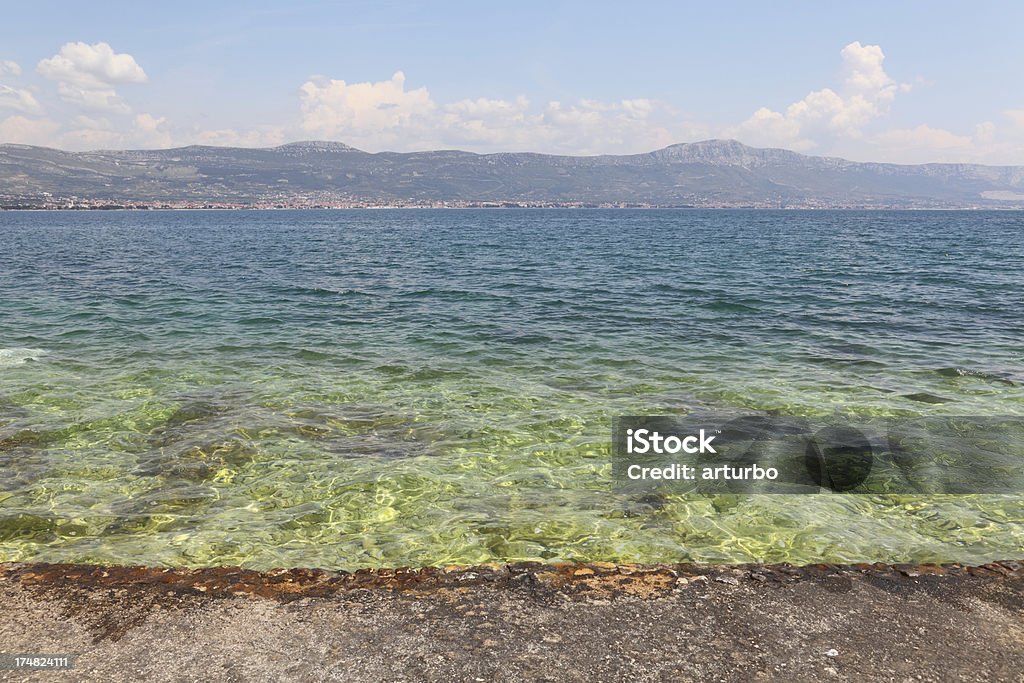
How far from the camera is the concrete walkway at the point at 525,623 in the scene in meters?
6.75

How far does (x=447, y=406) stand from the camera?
1816 centimetres

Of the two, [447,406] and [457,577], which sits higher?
[457,577]

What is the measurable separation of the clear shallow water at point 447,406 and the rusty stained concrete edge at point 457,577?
83 cm

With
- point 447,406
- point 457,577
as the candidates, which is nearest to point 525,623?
point 457,577

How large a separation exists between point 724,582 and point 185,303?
122 feet

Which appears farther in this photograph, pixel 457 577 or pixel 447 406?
pixel 447 406

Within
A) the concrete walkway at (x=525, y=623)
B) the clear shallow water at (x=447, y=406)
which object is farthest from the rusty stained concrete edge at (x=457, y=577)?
the clear shallow water at (x=447, y=406)

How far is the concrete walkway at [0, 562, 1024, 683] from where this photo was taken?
6754 mm

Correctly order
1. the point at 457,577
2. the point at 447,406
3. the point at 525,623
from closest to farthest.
Answer: the point at 525,623 < the point at 457,577 < the point at 447,406

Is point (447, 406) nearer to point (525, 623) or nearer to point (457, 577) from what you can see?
point (457, 577)

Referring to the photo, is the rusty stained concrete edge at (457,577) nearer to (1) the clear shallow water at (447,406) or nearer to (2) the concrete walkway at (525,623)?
(2) the concrete walkway at (525,623)

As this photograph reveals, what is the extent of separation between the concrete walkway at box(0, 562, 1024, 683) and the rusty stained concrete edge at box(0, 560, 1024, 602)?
3 centimetres

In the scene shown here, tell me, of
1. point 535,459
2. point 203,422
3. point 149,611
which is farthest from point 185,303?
point 149,611

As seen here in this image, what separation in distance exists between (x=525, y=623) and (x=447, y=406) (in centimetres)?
1085
